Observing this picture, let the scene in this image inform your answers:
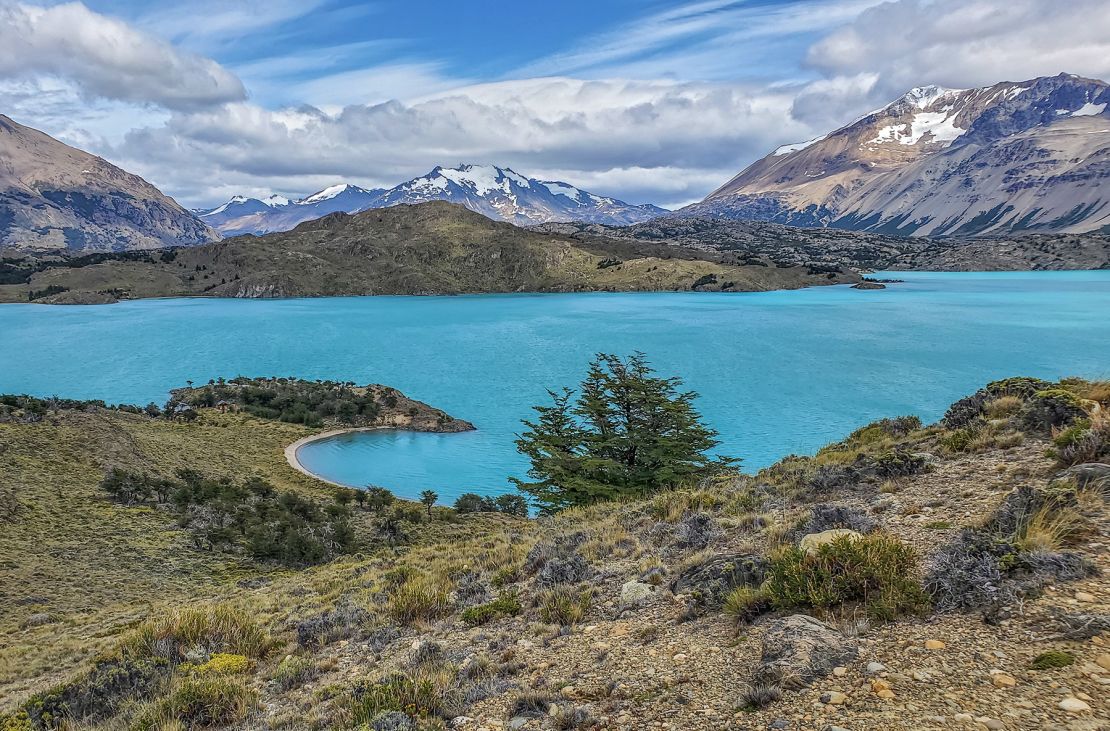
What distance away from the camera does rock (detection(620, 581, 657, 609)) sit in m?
9.31

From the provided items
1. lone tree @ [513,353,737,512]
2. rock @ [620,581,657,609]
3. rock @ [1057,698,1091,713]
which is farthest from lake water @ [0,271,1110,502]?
rock @ [1057,698,1091,713]

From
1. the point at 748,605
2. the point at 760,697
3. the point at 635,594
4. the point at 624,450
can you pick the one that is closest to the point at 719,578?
the point at 748,605

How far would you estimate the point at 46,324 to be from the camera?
467 feet

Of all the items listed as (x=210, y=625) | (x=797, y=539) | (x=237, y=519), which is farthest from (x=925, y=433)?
(x=237, y=519)

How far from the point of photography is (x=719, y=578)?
8.78 m

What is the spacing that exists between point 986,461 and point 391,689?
11337 mm

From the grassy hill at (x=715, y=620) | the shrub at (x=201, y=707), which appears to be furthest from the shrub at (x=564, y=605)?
the shrub at (x=201, y=707)

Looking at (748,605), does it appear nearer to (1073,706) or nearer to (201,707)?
(1073,706)

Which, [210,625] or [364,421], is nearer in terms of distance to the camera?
[210,625]

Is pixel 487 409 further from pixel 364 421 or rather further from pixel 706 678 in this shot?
pixel 706 678

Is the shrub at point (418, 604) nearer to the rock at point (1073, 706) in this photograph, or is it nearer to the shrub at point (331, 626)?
the shrub at point (331, 626)

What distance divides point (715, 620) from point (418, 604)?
18.5 ft

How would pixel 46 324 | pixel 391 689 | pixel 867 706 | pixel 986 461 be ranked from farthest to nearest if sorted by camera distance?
pixel 46 324
pixel 986 461
pixel 391 689
pixel 867 706

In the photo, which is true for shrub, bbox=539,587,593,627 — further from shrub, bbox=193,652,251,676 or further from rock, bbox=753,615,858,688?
shrub, bbox=193,652,251,676
